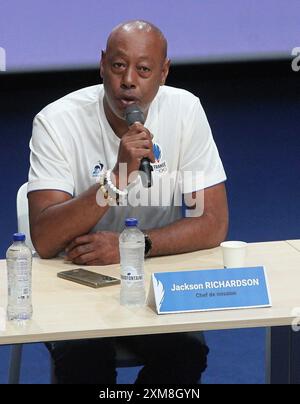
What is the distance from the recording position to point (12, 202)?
569cm

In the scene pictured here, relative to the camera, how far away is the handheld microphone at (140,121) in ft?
9.76

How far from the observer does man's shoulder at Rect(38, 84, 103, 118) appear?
3.29 meters

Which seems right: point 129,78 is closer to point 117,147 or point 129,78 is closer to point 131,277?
point 117,147

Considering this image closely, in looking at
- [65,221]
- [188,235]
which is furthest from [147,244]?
[65,221]

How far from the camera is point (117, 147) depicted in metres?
3.31

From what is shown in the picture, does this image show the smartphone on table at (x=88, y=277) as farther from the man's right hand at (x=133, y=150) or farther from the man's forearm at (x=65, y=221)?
the man's right hand at (x=133, y=150)

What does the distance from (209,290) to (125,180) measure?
541 millimetres

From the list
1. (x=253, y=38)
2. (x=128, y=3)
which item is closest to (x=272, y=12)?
(x=253, y=38)

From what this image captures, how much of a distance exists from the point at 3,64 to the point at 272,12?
1.95 m

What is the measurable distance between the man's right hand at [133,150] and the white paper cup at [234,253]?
36cm

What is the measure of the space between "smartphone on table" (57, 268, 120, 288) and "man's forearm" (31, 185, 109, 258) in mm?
143

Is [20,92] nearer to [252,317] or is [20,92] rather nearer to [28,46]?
[28,46]

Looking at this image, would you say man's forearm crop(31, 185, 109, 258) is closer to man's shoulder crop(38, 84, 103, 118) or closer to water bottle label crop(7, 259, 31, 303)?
man's shoulder crop(38, 84, 103, 118)

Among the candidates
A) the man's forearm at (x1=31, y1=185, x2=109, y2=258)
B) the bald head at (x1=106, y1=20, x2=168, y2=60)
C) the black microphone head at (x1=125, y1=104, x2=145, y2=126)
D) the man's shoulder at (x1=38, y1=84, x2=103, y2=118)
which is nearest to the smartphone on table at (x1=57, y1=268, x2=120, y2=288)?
the man's forearm at (x1=31, y1=185, x2=109, y2=258)
